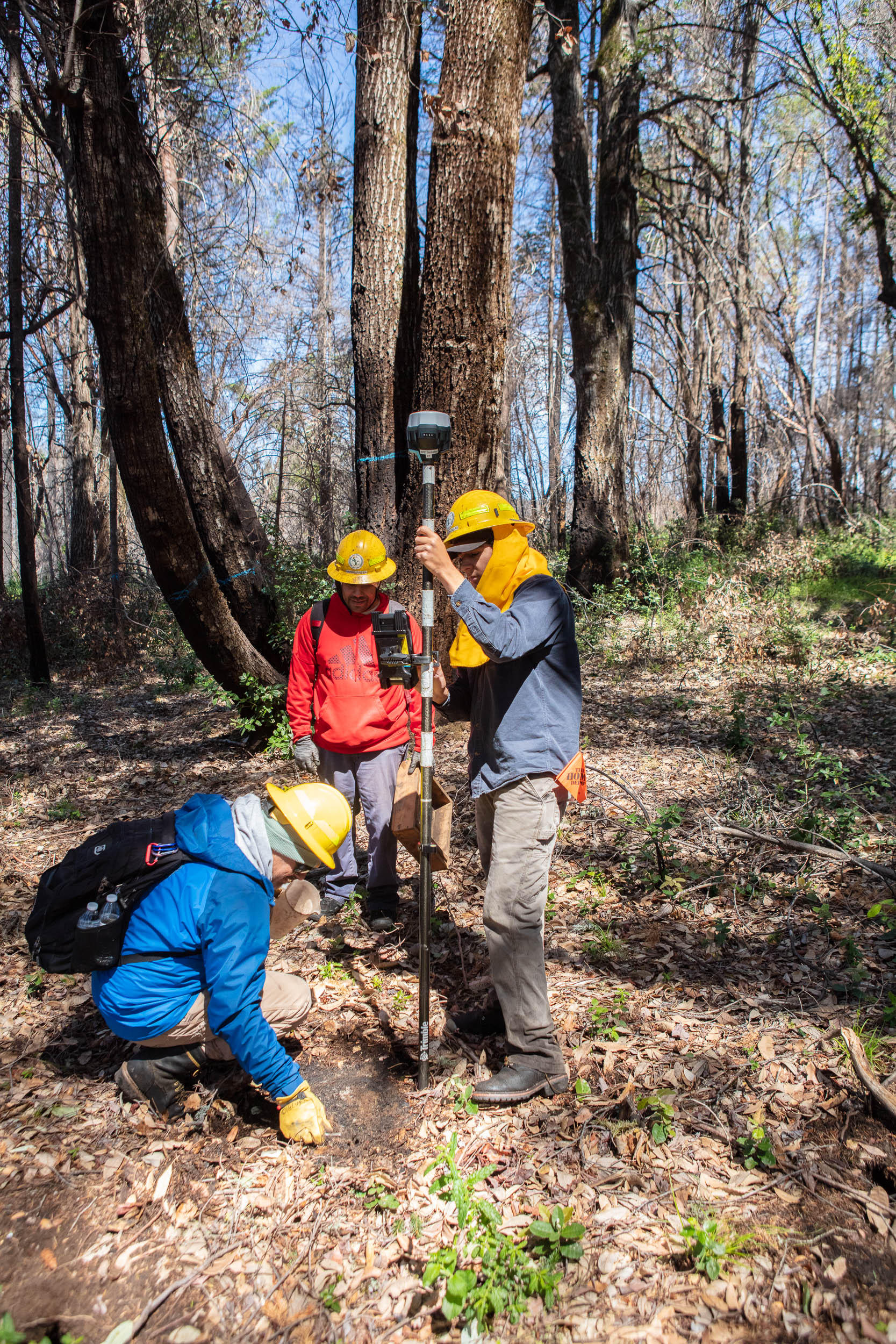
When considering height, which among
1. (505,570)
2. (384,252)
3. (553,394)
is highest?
(553,394)

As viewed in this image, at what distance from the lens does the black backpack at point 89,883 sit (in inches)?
104

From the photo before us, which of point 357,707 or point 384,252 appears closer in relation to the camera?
point 357,707

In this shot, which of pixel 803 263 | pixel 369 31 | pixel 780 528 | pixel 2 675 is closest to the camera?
pixel 369 31

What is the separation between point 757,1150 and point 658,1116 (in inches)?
13.8

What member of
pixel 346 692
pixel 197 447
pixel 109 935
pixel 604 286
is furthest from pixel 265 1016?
pixel 604 286

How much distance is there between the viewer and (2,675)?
12.6 metres

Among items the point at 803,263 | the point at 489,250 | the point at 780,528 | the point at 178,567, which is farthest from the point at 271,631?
the point at 803,263

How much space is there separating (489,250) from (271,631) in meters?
3.61

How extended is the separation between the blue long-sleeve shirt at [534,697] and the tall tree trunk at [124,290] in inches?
145

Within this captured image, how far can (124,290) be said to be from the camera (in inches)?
208

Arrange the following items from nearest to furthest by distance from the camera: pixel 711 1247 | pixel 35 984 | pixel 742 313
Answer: pixel 711 1247
pixel 35 984
pixel 742 313

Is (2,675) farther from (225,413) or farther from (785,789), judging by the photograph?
(785,789)

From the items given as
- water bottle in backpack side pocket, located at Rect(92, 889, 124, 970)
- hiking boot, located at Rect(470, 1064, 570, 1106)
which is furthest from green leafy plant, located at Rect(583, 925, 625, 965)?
water bottle in backpack side pocket, located at Rect(92, 889, 124, 970)

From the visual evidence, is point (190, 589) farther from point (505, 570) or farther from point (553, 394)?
point (553, 394)
